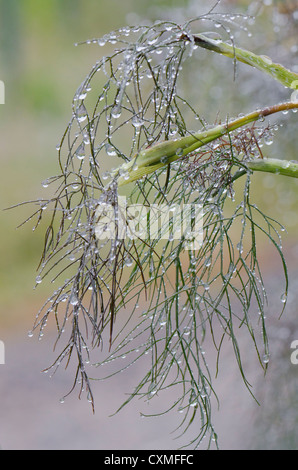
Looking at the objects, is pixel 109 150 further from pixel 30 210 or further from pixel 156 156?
pixel 30 210

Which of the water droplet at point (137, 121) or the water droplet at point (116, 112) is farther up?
the water droplet at point (137, 121)

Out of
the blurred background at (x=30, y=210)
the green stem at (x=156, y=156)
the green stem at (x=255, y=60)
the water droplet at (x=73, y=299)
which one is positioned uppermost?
the blurred background at (x=30, y=210)

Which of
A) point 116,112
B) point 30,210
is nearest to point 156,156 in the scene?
→ point 116,112

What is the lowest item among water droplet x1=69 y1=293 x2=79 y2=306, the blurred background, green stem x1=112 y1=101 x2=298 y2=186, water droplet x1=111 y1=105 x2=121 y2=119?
water droplet x1=69 y1=293 x2=79 y2=306

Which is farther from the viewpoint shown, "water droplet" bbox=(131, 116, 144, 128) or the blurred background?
the blurred background

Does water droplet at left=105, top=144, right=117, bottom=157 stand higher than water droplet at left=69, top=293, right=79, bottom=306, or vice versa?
water droplet at left=105, top=144, right=117, bottom=157

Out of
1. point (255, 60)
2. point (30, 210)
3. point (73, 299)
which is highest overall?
point (30, 210)

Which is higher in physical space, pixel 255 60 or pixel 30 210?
pixel 30 210

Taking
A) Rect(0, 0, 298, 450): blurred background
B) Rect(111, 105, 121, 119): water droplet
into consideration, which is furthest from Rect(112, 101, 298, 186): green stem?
Rect(0, 0, 298, 450): blurred background

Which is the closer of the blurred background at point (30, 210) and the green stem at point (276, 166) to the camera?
the green stem at point (276, 166)

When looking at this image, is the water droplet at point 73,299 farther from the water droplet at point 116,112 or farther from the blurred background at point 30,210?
the blurred background at point 30,210

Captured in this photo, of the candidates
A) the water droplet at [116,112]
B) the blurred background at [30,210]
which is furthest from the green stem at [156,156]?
the blurred background at [30,210]

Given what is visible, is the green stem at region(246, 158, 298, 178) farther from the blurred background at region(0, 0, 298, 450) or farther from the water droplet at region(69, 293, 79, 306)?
the blurred background at region(0, 0, 298, 450)
